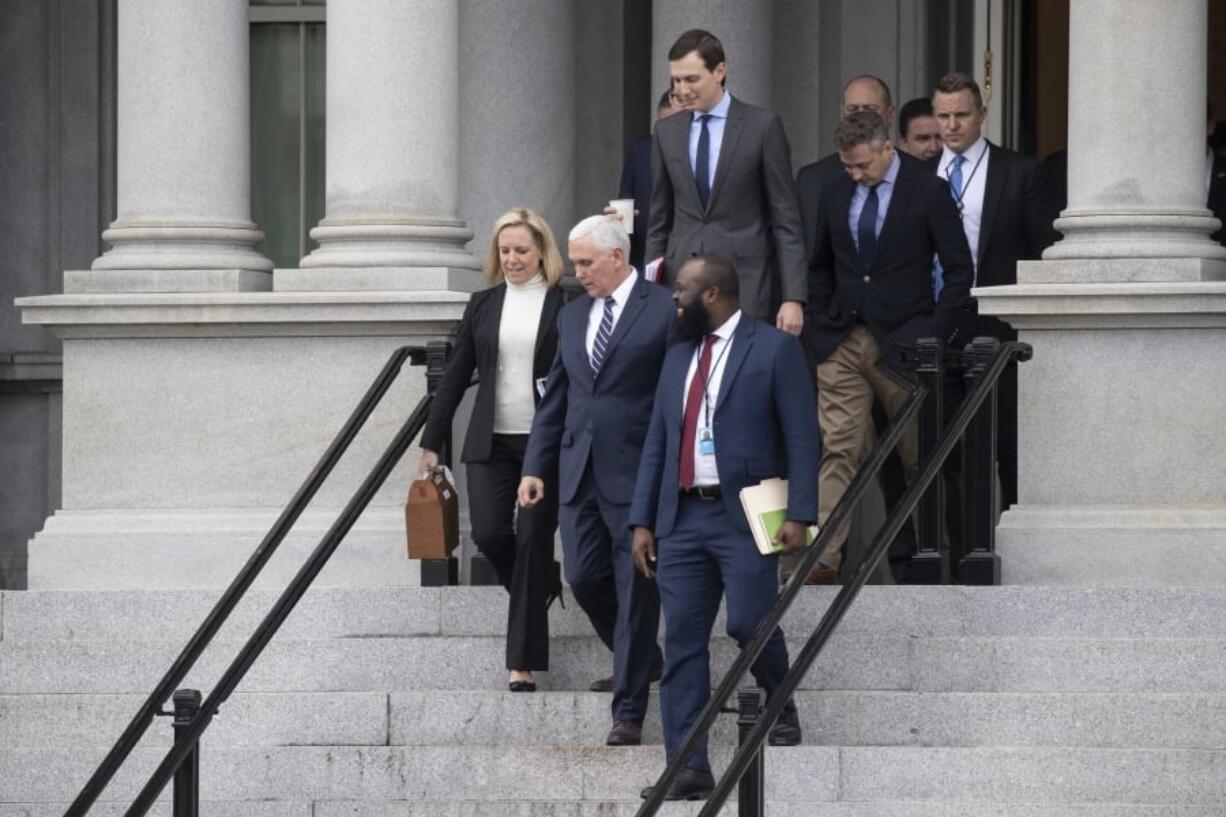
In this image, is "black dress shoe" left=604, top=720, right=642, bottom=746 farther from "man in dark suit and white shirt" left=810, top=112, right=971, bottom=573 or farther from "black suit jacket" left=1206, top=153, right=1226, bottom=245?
"black suit jacket" left=1206, top=153, right=1226, bottom=245

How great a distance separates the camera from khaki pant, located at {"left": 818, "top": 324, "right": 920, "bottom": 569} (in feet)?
43.0

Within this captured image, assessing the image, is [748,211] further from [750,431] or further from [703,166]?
[750,431]

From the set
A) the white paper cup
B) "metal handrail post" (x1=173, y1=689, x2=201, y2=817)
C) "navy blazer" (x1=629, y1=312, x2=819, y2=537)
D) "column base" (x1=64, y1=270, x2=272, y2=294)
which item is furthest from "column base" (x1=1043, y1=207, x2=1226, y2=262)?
"metal handrail post" (x1=173, y1=689, x2=201, y2=817)

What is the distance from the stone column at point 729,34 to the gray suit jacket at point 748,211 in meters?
3.47

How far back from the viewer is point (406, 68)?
1373cm

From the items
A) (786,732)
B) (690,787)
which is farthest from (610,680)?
(690,787)

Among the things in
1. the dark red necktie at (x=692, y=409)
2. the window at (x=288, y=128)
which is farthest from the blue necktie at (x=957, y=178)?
the window at (x=288, y=128)

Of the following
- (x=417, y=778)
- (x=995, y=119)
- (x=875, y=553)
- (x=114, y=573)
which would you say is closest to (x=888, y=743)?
(x=875, y=553)

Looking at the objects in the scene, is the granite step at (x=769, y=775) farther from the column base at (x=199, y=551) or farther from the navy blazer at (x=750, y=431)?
the column base at (x=199, y=551)

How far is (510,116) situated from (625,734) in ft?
15.7

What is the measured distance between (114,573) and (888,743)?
12.4 ft

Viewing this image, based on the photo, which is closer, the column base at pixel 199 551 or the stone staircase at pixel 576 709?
the stone staircase at pixel 576 709

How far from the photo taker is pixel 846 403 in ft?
43.2

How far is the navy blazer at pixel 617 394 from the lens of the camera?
1161 centimetres
